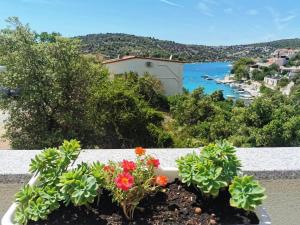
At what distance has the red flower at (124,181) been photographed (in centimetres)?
143

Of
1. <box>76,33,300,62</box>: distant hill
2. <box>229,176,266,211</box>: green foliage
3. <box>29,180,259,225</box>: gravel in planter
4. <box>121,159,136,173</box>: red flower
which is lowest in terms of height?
<box>29,180,259,225</box>: gravel in planter

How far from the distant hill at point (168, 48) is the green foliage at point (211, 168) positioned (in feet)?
85.3

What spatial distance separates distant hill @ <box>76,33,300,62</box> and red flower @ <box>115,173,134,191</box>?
26141mm

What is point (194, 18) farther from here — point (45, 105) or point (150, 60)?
point (45, 105)

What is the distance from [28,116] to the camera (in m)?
7.35

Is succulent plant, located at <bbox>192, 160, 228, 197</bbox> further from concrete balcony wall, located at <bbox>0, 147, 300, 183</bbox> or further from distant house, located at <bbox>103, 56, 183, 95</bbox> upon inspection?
distant house, located at <bbox>103, 56, 183, 95</bbox>

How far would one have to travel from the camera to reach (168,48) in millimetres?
72312

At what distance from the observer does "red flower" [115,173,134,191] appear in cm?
143

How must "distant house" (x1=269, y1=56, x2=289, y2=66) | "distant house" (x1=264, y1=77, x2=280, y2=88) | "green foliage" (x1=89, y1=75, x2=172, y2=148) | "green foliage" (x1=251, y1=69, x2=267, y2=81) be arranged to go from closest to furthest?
"green foliage" (x1=89, y1=75, x2=172, y2=148) → "distant house" (x1=264, y1=77, x2=280, y2=88) → "green foliage" (x1=251, y1=69, x2=267, y2=81) → "distant house" (x1=269, y1=56, x2=289, y2=66)

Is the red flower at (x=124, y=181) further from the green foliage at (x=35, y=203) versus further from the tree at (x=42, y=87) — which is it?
the tree at (x=42, y=87)

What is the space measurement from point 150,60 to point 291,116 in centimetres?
1985

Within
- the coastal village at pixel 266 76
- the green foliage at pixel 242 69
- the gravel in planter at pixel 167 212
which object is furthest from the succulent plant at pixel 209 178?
the green foliage at pixel 242 69

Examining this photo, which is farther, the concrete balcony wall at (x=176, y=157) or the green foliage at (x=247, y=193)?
the concrete balcony wall at (x=176, y=157)

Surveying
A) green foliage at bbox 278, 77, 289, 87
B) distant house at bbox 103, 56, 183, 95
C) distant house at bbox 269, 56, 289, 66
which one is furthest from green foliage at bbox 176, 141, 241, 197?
distant house at bbox 269, 56, 289, 66
